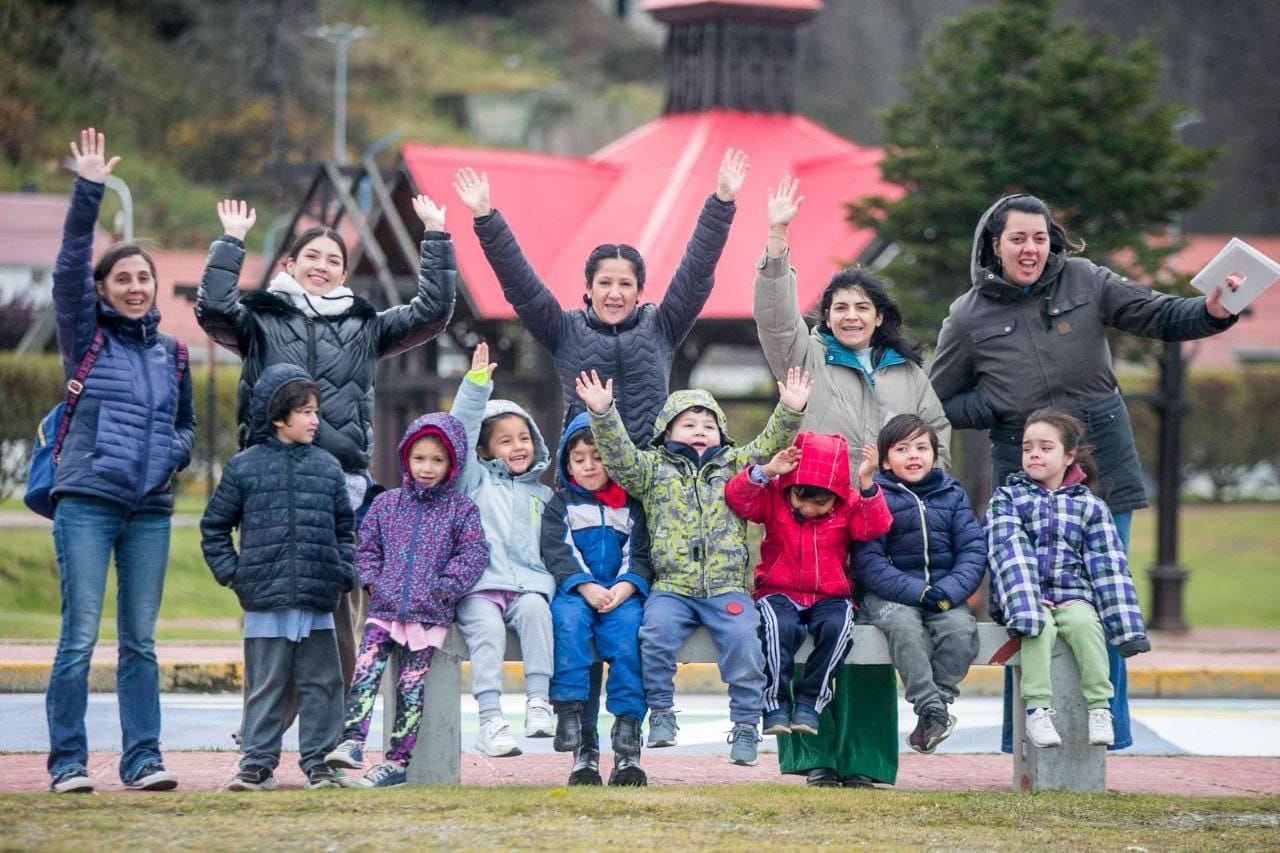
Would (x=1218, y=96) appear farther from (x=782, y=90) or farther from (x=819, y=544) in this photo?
(x=819, y=544)

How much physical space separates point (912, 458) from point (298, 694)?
2427 mm

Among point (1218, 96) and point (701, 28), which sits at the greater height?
point (1218, 96)

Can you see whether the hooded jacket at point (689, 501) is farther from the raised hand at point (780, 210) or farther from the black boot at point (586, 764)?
the raised hand at point (780, 210)

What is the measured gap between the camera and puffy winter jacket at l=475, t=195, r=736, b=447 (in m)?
7.29

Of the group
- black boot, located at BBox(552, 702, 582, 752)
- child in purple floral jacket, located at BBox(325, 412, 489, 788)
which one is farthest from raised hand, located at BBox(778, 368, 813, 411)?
black boot, located at BBox(552, 702, 582, 752)

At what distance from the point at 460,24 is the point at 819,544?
239 ft

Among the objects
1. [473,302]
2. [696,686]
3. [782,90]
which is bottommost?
[696,686]

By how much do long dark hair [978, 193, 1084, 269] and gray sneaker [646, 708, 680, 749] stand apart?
2300mm

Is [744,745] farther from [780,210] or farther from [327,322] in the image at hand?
[327,322]

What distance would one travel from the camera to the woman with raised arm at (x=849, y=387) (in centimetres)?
717

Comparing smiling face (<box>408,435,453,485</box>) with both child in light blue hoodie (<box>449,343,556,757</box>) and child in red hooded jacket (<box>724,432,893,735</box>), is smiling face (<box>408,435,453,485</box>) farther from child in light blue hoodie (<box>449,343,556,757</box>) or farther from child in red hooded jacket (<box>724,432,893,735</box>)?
child in red hooded jacket (<box>724,432,893,735</box>)

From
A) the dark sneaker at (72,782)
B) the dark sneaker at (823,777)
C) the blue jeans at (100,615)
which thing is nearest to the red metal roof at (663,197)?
the dark sneaker at (823,777)

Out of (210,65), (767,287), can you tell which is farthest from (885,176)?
(210,65)

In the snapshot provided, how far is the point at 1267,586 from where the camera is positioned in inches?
1009
